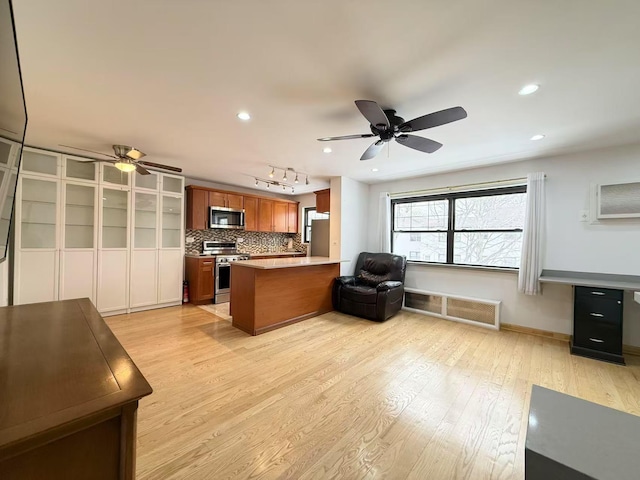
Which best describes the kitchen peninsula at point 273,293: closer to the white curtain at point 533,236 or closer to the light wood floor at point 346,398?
the light wood floor at point 346,398

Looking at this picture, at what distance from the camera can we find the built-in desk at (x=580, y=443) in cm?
78

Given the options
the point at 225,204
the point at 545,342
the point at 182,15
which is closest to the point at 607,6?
the point at 182,15

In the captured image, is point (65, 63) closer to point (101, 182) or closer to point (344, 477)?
point (101, 182)

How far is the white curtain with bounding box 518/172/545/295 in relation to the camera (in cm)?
354

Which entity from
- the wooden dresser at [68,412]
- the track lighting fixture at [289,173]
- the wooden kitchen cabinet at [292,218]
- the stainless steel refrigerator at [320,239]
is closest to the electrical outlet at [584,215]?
the stainless steel refrigerator at [320,239]

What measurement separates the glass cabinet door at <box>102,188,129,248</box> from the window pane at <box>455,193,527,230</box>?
564cm

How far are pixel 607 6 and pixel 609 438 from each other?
199 centimetres

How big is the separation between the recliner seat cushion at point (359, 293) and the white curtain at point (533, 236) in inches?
81.8

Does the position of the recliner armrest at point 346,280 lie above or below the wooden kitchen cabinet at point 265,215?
below

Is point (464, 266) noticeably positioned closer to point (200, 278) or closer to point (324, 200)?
point (324, 200)

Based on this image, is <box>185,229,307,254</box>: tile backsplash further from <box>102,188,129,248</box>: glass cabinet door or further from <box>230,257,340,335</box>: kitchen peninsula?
<box>230,257,340,335</box>: kitchen peninsula

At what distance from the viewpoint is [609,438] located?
900mm

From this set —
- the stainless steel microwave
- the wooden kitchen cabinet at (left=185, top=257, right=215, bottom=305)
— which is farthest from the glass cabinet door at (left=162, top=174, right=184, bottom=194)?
the wooden kitchen cabinet at (left=185, top=257, right=215, bottom=305)

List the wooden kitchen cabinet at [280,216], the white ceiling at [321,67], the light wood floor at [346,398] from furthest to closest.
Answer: the wooden kitchen cabinet at [280,216]
the light wood floor at [346,398]
the white ceiling at [321,67]
